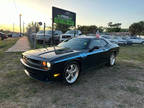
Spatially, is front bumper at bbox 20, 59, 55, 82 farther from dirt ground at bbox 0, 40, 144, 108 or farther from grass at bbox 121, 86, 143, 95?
grass at bbox 121, 86, 143, 95

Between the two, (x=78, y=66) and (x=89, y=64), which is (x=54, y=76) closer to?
(x=78, y=66)

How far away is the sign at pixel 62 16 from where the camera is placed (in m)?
8.19

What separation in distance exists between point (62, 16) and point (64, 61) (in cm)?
657

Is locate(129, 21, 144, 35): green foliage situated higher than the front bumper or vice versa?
locate(129, 21, 144, 35): green foliage

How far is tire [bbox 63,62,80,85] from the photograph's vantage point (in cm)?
323

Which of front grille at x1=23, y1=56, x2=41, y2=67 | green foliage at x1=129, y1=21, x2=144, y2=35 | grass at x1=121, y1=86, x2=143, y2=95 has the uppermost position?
green foliage at x1=129, y1=21, x2=144, y2=35

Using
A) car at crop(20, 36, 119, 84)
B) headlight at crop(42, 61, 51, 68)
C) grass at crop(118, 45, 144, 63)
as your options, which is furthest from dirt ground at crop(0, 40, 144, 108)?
grass at crop(118, 45, 144, 63)

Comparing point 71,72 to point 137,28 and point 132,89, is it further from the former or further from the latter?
point 137,28

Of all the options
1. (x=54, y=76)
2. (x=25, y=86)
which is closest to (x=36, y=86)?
(x=25, y=86)

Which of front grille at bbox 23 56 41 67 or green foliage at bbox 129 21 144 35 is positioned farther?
green foliage at bbox 129 21 144 35

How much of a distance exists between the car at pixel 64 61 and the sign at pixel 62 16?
4.66m

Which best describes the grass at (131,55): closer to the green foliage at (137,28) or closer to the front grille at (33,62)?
the front grille at (33,62)

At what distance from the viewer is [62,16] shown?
29.0 ft

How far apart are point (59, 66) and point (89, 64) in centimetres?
133
